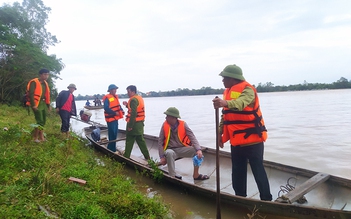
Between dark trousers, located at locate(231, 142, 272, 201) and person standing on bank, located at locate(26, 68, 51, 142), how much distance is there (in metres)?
4.40

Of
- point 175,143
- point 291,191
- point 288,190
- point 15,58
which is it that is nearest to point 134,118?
point 175,143

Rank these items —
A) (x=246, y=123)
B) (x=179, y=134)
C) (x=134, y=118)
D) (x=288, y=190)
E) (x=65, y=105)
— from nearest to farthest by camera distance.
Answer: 1. (x=246, y=123)
2. (x=288, y=190)
3. (x=179, y=134)
4. (x=134, y=118)
5. (x=65, y=105)

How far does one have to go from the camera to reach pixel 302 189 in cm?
366

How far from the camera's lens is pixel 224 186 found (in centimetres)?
520

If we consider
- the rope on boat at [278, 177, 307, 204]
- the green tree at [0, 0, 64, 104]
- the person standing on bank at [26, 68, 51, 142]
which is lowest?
the rope on boat at [278, 177, 307, 204]

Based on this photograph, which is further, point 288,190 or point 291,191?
point 288,190

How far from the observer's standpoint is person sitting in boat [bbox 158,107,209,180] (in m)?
5.21

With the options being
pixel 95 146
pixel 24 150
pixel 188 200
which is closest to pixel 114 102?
pixel 95 146

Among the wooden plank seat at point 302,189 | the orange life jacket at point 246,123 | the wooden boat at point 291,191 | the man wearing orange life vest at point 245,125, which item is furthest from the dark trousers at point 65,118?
the wooden plank seat at point 302,189

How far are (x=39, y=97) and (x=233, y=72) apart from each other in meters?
4.62

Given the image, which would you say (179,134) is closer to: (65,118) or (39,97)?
(39,97)

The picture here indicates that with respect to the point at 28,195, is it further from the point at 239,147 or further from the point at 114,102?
the point at 114,102

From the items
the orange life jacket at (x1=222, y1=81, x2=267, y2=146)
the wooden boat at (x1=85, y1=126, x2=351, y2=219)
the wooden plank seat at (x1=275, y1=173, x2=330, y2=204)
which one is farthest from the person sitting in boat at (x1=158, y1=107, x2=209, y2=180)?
the wooden plank seat at (x1=275, y1=173, x2=330, y2=204)

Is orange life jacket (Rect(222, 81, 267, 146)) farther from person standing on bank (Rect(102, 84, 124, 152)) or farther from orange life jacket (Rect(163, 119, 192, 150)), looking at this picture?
person standing on bank (Rect(102, 84, 124, 152))
